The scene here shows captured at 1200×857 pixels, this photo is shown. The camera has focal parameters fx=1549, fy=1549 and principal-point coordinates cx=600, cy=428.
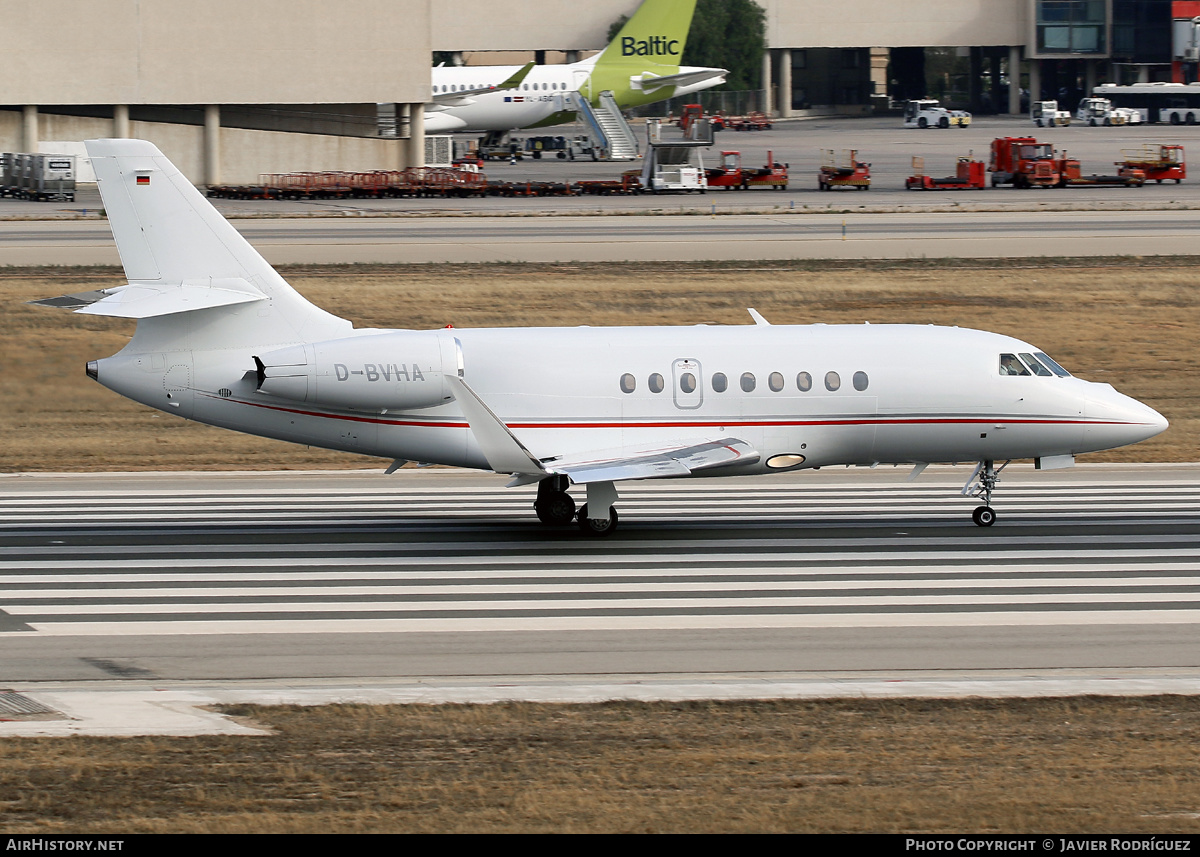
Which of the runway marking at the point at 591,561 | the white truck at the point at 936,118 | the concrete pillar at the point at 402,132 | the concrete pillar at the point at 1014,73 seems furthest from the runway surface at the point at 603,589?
the concrete pillar at the point at 1014,73

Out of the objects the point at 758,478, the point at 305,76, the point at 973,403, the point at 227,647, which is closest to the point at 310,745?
the point at 227,647

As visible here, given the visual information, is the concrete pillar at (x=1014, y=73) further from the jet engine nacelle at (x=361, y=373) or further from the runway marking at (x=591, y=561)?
the jet engine nacelle at (x=361, y=373)

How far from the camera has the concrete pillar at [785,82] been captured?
160125mm

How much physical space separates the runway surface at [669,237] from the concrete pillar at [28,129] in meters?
24.0

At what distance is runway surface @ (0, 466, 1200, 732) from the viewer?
690 inches

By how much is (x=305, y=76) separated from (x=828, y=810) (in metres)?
81.5

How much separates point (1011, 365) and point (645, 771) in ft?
48.9

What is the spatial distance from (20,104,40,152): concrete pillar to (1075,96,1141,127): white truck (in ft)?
309

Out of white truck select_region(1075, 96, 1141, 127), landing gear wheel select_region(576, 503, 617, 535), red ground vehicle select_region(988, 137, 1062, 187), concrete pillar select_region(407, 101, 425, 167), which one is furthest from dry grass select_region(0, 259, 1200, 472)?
white truck select_region(1075, 96, 1141, 127)

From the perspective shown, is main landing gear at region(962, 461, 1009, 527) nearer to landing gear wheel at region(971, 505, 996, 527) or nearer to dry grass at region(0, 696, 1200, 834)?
landing gear wheel at region(971, 505, 996, 527)

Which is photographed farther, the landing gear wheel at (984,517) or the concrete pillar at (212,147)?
the concrete pillar at (212,147)

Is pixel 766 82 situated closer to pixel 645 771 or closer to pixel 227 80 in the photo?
pixel 227 80

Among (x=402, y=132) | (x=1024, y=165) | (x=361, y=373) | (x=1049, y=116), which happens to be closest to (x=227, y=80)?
(x=402, y=132)
